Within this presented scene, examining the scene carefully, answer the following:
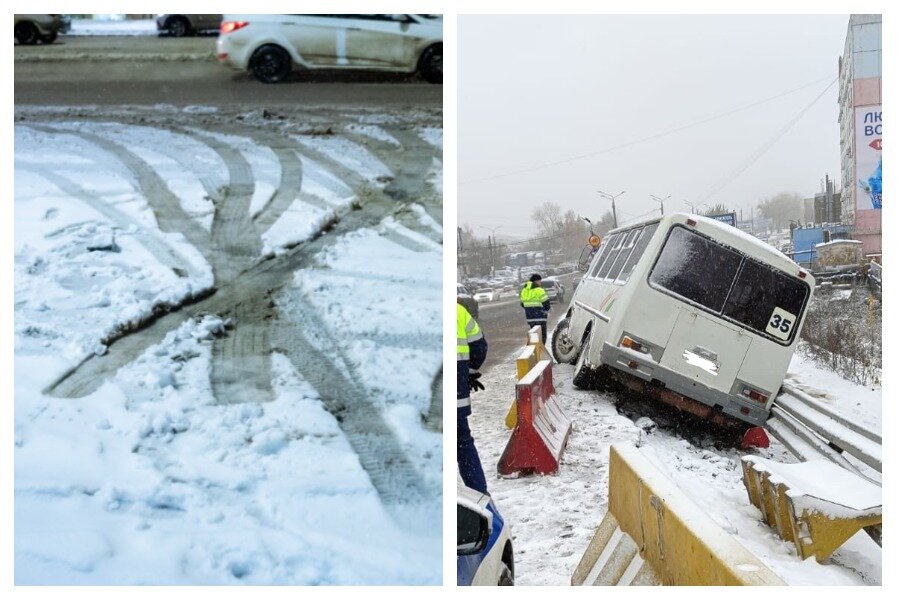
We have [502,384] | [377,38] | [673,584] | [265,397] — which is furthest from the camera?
[502,384]

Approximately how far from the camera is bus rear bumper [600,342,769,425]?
4250 mm

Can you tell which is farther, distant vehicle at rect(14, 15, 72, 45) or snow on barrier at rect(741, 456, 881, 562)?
distant vehicle at rect(14, 15, 72, 45)

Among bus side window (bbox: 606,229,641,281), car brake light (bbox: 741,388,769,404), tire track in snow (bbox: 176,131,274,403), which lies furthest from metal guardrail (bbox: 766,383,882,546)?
tire track in snow (bbox: 176,131,274,403)

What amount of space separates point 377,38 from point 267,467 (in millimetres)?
2157

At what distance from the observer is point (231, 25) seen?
12.1ft

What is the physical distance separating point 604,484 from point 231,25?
9.69ft

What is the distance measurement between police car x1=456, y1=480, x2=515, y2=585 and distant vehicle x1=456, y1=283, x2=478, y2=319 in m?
1.16

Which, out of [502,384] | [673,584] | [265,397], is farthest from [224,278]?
[673,584]

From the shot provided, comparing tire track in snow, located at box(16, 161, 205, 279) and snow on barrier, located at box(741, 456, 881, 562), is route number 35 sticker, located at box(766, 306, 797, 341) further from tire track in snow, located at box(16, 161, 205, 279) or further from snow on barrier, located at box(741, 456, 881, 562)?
tire track in snow, located at box(16, 161, 205, 279)

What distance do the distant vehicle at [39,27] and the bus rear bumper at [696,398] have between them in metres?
3.47

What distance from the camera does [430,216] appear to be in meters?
4.17

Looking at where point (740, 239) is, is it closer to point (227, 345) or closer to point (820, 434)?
point (820, 434)

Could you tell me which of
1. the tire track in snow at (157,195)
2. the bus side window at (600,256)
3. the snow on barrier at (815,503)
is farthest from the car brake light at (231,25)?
the snow on barrier at (815,503)
